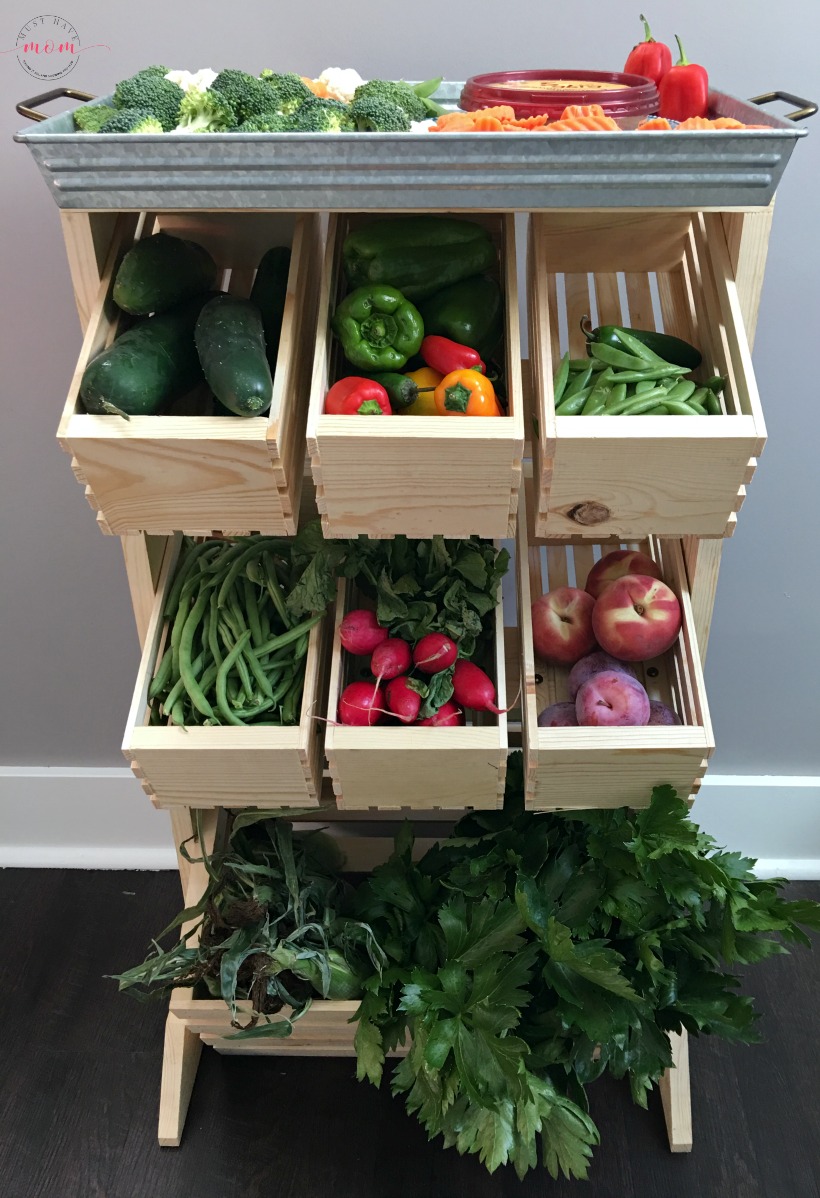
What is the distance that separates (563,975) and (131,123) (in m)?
1.18

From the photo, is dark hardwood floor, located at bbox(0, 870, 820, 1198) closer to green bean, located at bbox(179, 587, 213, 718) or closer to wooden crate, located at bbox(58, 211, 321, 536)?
green bean, located at bbox(179, 587, 213, 718)

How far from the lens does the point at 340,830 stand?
1909 mm

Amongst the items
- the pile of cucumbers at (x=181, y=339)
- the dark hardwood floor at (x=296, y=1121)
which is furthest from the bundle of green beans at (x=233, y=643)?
the dark hardwood floor at (x=296, y=1121)

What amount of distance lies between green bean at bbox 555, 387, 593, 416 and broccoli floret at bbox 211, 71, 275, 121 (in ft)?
1.44

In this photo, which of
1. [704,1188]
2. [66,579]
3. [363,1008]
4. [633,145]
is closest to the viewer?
[633,145]

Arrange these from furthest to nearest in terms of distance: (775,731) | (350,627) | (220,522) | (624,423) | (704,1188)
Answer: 1. (775,731)
2. (704,1188)
3. (350,627)
4. (220,522)
5. (624,423)

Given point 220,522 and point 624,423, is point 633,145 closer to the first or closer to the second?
point 624,423

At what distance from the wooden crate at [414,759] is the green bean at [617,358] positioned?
350 mm

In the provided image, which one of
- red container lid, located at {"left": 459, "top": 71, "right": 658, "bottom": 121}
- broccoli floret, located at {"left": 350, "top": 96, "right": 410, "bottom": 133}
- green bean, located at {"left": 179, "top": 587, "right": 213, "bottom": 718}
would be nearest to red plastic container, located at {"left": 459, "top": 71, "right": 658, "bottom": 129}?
red container lid, located at {"left": 459, "top": 71, "right": 658, "bottom": 121}

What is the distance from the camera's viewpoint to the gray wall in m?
1.25

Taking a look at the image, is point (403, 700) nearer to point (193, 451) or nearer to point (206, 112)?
point (193, 451)

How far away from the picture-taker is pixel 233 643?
4.18 feet

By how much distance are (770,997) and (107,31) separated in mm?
1986

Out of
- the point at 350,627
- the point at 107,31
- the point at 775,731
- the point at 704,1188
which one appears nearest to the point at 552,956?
the point at 350,627
